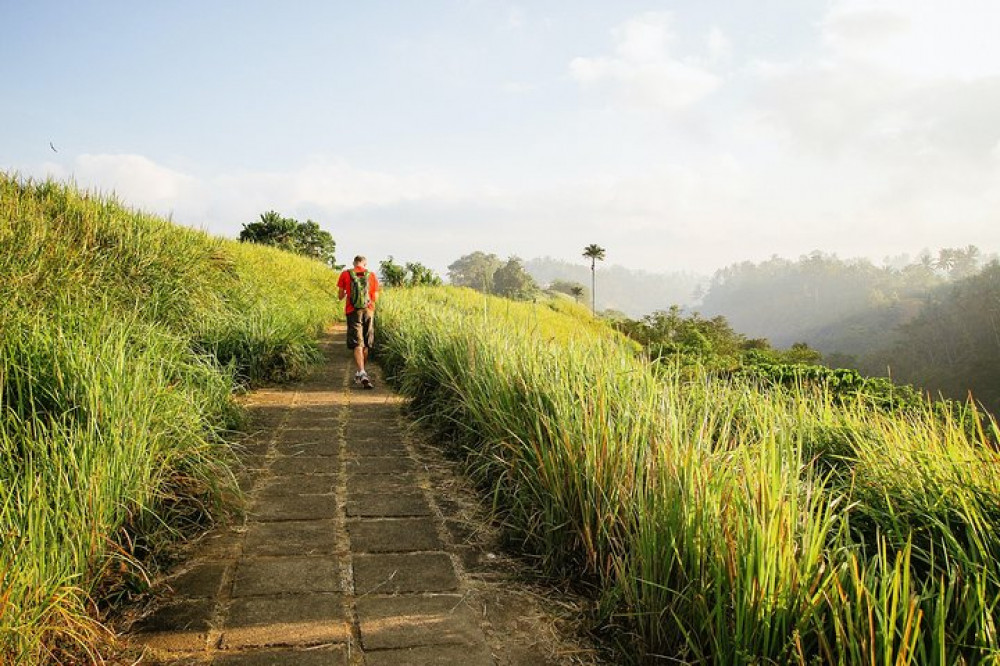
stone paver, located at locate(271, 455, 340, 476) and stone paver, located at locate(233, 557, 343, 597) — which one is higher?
stone paver, located at locate(271, 455, 340, 476)

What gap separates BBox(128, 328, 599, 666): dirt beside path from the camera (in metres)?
2.30

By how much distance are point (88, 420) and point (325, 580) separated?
4.38 feet

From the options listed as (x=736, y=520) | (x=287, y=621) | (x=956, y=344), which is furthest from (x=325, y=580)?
(x=956, y=344)

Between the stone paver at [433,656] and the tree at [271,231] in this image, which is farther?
the tree at [271,231]

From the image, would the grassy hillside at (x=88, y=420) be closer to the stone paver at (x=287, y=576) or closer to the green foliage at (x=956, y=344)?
the stone paver at (x=287, y=576)

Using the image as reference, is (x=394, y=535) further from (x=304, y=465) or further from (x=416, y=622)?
(x=304, y=465)

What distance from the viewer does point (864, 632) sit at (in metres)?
1.68

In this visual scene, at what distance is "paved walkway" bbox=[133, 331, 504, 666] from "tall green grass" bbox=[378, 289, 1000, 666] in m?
0.52

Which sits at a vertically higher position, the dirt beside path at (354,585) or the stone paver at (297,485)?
the stone paver at (297,485)

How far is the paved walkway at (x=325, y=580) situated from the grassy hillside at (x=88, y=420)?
0.29 meters

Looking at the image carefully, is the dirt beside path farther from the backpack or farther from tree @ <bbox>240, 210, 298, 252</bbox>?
tree @ <bbox>240, 210, 298, 252</bbox>

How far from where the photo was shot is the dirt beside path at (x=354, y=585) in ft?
7.55

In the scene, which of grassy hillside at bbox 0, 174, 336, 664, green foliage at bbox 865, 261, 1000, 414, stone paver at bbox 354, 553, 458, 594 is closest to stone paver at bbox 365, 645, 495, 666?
stone paver at bbox 354, 553, 458, 594

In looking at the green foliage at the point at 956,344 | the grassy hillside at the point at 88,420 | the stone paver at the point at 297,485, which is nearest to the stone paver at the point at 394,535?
the stone paver at the point at 297,485
